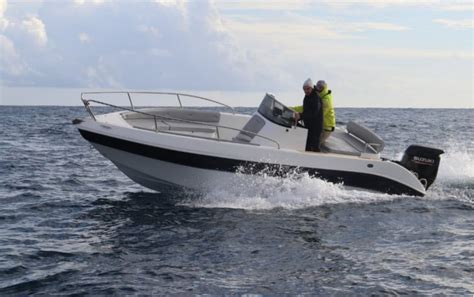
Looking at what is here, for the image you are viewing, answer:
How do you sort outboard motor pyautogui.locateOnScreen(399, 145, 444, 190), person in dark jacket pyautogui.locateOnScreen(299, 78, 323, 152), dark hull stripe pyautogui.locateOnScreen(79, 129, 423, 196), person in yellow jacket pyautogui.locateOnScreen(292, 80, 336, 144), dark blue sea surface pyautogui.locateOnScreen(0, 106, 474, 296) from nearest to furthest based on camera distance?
dark blue sea surface pyautogui.locateOnScreen(0, 106, 474, 296), dark hull stripe pyautogui.locateOnScreen(79, 129, 423, 196), person in dark jacket pyautogui.locateOnScreen(299, 78, 323, 152), person in yellow jacket pyautogui.locateOnScreen(292, 80, 336, 144), outboard motor pyautogui.locateOnScreen(399, 145, 444, 190)

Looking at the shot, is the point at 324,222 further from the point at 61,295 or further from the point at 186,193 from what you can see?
the point at 61,295

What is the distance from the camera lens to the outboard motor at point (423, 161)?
10883 millimetres

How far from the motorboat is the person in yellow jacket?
242 mm

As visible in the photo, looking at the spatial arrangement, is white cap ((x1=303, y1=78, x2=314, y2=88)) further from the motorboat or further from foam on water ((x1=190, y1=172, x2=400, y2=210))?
Result: foam on water ((x1=190, y1=172, x2=400, y2=210))

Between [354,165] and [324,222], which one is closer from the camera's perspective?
[324,222]

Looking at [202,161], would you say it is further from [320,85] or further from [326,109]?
[320,85]

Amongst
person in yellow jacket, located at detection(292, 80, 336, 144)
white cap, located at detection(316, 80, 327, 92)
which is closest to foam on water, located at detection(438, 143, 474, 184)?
person in yellow jacket, located at detection(292, 80, 336, 144)

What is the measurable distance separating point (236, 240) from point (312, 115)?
3.10 meters

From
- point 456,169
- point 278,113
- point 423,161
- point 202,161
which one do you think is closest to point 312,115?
point 278,113

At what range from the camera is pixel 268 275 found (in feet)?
22.6

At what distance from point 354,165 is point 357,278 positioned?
3600 mm

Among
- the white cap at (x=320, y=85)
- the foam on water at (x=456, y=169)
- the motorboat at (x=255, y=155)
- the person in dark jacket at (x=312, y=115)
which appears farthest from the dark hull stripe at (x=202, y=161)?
the foam on water at (x=456, y=169)

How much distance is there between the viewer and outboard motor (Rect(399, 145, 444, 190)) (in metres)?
10.9

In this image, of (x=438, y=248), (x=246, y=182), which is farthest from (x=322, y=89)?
(x=438, y=248)
